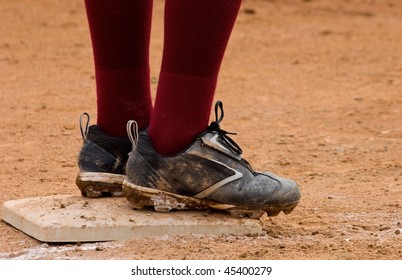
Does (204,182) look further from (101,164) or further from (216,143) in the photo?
(101,164)

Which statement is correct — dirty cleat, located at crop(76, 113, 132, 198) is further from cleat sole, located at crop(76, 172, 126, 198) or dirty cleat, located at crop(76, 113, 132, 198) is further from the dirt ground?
the dirt ground

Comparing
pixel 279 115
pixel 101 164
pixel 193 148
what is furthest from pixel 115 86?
pixel 279 115

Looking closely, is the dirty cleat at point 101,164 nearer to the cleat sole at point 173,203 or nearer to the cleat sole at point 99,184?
the cleat sole at point 99,184

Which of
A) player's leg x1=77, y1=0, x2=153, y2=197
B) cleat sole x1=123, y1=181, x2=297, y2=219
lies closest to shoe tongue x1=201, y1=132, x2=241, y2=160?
cleat sole x1=123, y1=181, x2=297, y2=219

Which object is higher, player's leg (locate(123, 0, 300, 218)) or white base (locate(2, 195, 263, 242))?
player's leg (locate(123, 0, 300, 218))

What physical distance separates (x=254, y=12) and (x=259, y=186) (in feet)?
17.5

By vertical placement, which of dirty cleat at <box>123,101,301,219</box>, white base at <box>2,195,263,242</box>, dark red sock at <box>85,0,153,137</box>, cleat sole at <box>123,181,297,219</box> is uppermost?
dark red sock at <box>85,0,153,137</box>

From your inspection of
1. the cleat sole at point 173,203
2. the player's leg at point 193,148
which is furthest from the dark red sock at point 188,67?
the cleat sole at point 173,203

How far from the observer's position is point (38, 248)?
241 centimetres

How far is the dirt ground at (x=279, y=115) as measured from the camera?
2.44 meters

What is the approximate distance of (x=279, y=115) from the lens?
4.41m

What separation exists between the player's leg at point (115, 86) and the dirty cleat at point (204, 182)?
0.16m

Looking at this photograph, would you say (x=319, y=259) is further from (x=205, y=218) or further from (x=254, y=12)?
(x=254, y=12)

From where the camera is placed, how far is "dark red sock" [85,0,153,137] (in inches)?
103
